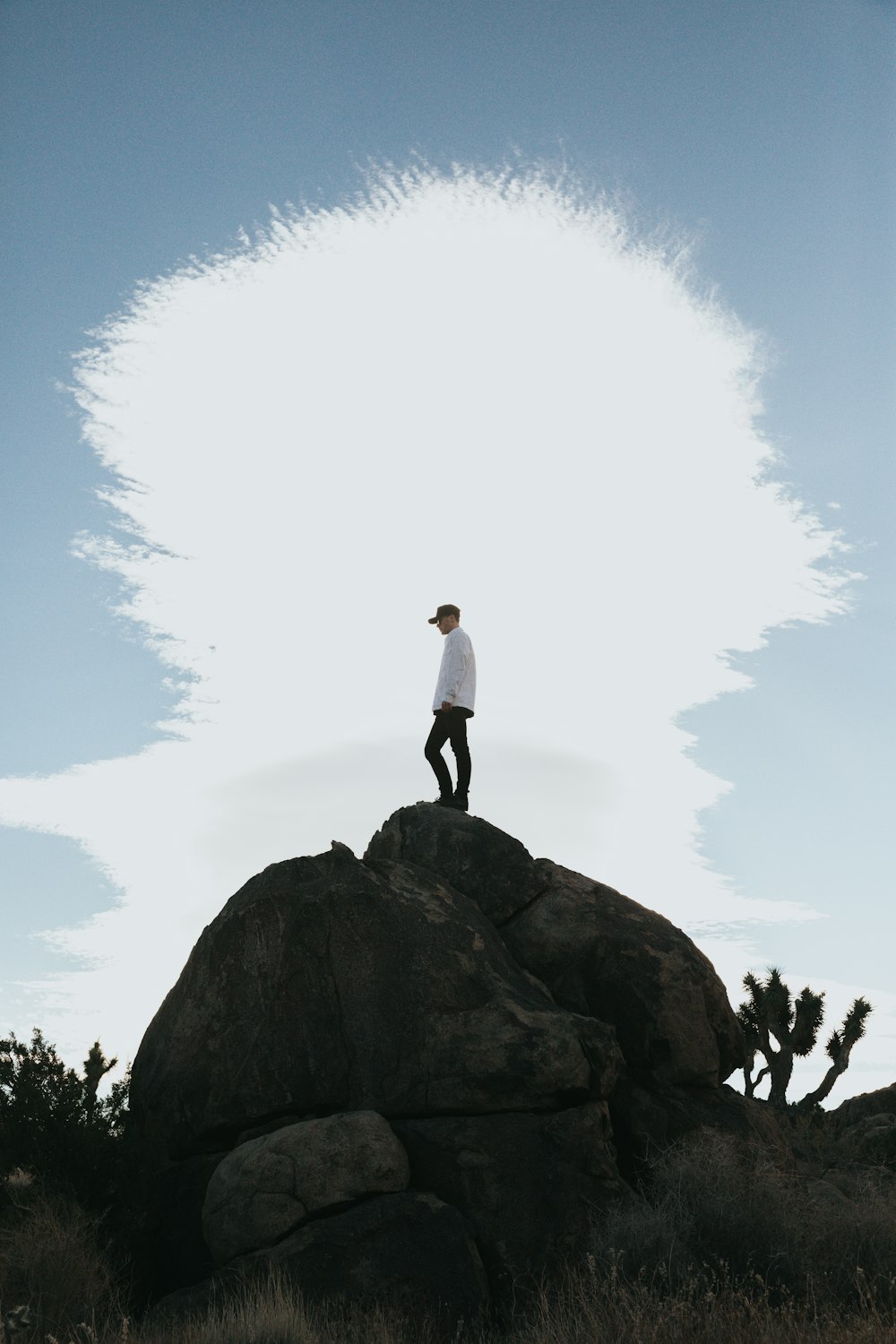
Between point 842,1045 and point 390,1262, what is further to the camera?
point 842,1045

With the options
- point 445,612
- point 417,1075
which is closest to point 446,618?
point 445,612

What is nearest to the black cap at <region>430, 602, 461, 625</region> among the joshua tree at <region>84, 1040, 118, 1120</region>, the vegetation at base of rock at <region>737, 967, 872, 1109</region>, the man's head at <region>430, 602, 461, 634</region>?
the man's head at <region>430, 602, 461, 634</region>

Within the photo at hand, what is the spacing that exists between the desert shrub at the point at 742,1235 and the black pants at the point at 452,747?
5894mm

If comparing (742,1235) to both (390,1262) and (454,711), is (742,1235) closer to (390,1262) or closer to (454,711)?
(390,1262)

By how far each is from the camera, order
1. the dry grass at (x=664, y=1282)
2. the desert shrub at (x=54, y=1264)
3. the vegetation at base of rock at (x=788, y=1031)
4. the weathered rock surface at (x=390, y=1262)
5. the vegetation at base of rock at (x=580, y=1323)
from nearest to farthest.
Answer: the vegetation at base of rock at (x=580, y=1323) < the dry grass at (x=664, y=1282) < the weathered rock surface at (x=390, y=1262) < the desert shrub at (x=54, y=1264) < the vegetation at base of rock at (x=788, y=1031)

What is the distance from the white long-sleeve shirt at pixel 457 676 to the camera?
1714cm

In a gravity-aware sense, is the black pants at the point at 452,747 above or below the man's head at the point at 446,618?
below

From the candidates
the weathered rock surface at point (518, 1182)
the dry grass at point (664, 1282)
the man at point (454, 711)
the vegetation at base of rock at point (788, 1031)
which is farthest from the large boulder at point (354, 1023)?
the vegetation at base of rock at point (788, 1031)

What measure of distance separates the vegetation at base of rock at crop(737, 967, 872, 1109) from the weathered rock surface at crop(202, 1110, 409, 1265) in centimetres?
1867

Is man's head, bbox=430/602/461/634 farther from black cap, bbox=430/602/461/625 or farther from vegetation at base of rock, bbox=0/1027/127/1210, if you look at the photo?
vegetation at base of rock, bbox=0/1027/127/1210

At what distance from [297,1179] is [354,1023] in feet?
6.19

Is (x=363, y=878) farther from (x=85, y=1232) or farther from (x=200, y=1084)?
(x=85, y=1232)

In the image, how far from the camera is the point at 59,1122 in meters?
13.6

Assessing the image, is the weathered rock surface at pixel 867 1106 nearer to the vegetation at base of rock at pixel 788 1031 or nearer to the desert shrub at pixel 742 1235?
the vegetation at base of rock at pixel 788 1031
